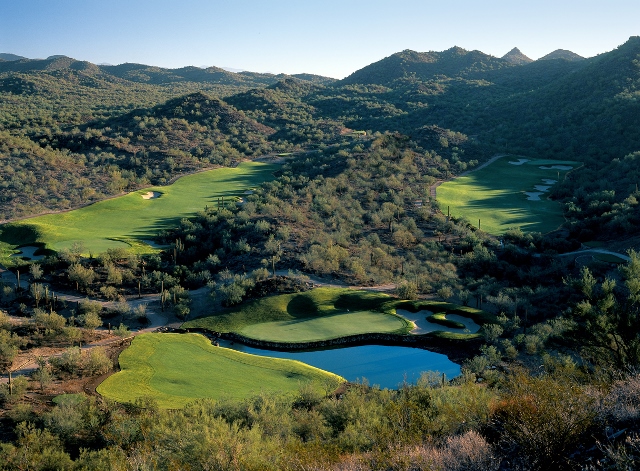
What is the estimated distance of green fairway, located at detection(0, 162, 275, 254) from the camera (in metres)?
39.3

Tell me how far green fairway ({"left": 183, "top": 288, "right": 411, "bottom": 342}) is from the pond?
1.01 metres

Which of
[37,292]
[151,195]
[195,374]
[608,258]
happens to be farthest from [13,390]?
[151,195]

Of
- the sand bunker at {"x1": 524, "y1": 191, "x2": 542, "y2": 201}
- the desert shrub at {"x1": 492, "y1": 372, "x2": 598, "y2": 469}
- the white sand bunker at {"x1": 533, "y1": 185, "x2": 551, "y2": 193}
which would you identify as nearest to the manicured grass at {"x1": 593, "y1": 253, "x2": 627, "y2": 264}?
the sand bunker at {"x1": 524, "y1": 191, "x2": 542, "y2": 201}

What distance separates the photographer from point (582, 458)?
912 cm

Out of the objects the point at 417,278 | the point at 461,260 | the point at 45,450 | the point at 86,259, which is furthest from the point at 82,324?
the point at 461,260

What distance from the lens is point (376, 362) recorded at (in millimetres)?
23328

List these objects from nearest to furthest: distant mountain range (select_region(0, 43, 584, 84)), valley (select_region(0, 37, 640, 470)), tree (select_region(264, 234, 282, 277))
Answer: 1. valley (select_region(0, 37, 640, 470))
2. tree (select_region(264, 234, 282, 277))
3. distant mountain range (select_region(0, 43, 584, 84))

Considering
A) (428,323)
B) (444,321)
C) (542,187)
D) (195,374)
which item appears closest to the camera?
(195,374)

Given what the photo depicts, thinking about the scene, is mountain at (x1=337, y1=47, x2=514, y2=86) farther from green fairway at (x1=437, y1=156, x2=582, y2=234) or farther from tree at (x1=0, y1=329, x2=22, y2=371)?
tree at (x1=0, y1=329, x2=22, y2=371)

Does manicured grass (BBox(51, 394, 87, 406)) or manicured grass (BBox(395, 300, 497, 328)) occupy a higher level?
manicured grass (BBox(395, 300, 497, 328))

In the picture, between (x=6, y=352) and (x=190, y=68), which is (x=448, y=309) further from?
(x=190, y=68)

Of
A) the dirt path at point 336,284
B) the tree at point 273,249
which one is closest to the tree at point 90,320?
the dirt path at point 336,284

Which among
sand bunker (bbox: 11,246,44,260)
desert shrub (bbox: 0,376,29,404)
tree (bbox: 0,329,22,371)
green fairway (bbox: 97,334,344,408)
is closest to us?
desert shrub (bbox: 0,376,29,404)

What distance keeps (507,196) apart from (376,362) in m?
36.0
